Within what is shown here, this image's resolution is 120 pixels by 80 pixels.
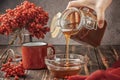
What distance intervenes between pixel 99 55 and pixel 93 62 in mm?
178

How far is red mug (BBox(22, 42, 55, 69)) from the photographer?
1.74m

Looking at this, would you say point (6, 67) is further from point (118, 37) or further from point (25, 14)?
point (118, 37)

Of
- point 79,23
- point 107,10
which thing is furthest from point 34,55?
point 107,10

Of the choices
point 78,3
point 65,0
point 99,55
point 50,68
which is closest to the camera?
point 50,68

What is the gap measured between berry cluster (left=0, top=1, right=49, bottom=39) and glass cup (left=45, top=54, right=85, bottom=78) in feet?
0.41

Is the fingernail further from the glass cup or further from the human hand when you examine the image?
the glass cup

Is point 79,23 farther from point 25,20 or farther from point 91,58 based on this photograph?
point 91,58

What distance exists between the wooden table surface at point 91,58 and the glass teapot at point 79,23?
5.1 inches

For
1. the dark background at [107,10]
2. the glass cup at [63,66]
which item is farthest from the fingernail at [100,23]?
the dark background at [107,10]

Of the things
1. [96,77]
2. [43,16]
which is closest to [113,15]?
[43,16]

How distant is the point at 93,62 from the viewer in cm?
189

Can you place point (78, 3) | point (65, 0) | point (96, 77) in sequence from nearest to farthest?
point (96, 77) < point (78, 3) < point (65, 0)

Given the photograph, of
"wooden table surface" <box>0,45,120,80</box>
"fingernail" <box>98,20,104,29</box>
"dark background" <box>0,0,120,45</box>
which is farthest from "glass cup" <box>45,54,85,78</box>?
"dark background" <box>0,0,120,45</box>

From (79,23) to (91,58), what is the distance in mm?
342
